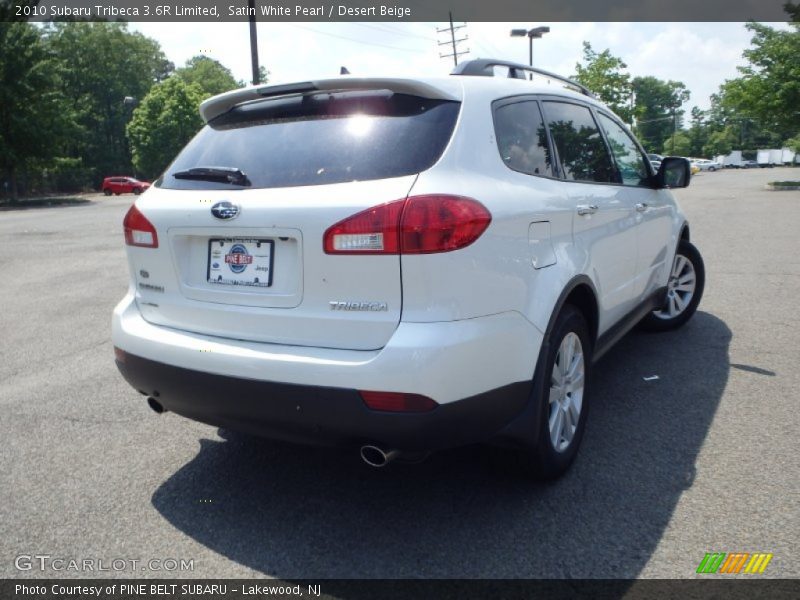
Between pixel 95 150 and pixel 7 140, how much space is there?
3160 centimetres

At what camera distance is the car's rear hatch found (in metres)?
2.44

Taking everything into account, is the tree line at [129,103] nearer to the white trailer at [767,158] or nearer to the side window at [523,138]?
the white trailer at [767,158]

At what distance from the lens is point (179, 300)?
2.89 m

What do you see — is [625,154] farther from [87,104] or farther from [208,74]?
[208,74]

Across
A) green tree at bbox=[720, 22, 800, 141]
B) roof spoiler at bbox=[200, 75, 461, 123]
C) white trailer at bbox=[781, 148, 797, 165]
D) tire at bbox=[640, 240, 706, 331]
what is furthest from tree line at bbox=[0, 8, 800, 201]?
roof spoiler at bbox=[200, 75, 461, 123]

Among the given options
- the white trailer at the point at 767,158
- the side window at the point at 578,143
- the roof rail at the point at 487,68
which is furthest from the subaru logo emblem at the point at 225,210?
the white trailer at the point at 767,158

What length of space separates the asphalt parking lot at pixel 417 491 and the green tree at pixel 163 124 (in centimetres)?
6044

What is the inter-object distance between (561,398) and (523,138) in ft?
4.07

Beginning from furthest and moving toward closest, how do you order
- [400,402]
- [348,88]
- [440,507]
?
[440,507] → [348,88] → [400,402]

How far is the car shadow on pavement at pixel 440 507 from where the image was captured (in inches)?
99.8

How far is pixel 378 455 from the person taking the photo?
248 cm

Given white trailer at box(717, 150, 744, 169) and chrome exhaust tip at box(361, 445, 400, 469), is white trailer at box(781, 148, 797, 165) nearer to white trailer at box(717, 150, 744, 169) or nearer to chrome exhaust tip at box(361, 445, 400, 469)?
white trailer at box(717, 150, 744, 169)

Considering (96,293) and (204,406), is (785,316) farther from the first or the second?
(96,293)

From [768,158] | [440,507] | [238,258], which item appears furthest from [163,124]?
[768,158]
